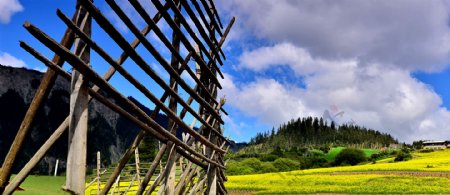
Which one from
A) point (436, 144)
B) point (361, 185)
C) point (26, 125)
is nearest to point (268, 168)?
point (361, 185)

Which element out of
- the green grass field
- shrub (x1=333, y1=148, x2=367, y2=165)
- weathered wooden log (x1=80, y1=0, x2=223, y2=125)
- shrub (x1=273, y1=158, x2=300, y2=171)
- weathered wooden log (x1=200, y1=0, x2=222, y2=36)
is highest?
weathered wooden log (x1=200, y1=0, x2=222, y2=36)

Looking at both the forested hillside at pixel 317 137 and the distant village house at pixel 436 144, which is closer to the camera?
the distant village house at pixel 436 144

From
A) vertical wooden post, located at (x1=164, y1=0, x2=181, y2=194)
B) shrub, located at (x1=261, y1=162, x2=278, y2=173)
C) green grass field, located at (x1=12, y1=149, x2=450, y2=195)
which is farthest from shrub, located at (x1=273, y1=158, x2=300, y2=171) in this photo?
vertical wooden post, located at (x1=164, y1=0, x2=181, y2=194)

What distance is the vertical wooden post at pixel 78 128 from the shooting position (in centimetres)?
351

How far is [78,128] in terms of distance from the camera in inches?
141

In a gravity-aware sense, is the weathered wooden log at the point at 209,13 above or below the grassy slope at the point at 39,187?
above

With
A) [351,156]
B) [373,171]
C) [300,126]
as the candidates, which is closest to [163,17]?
[373,171]

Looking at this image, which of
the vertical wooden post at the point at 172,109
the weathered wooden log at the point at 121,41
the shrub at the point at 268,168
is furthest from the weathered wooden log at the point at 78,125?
the shrub at the point at 268,168

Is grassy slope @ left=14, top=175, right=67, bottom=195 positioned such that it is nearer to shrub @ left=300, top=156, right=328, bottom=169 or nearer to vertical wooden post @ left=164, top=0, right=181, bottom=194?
vertical wooden post @ left=164, top=0, right=181, bottom=194

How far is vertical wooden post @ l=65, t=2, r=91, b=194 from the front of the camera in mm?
3508

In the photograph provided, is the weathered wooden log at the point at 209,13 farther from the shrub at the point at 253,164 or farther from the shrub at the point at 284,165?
the shrub at the point at 284,165

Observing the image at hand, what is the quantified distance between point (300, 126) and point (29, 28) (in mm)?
166161

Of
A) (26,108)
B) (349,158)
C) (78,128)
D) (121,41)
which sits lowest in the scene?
(349,158)

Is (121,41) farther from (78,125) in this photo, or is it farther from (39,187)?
(39,187)
